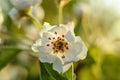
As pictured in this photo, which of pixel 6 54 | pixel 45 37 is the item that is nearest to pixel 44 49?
pixel 45 37

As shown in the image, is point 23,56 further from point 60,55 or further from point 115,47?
point 60,55

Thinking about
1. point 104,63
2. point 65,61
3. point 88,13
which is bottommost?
point 65,61

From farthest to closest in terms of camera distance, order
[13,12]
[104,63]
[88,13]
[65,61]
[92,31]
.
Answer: [88,13] → [92,31] → [104,63] → [13,12] → [65,61]

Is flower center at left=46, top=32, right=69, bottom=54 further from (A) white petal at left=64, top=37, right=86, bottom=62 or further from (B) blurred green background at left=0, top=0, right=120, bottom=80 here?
(B) blurred green background at left=0, top=0, right=120, bottom=80

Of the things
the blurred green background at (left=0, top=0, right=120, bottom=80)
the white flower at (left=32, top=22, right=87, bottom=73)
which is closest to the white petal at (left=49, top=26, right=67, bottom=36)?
the white flower at (left=32, top=22, right=87, bottom=73)

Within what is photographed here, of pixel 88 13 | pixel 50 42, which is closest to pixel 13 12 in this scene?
pixel 50 42

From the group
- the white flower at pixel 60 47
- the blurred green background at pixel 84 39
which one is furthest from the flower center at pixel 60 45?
the blurred green background at pixel 84 39
